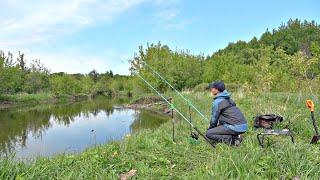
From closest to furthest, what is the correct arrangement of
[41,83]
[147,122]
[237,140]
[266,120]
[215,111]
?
[237,140] → [215,111] → [266,120] → [147,122] → [41,83]

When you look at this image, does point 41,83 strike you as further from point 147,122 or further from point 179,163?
point 179,163

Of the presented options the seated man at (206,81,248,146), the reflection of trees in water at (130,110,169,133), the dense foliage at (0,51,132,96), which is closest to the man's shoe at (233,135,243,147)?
the seated man at (206,81,248,146)

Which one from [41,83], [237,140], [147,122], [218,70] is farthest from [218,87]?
[41,83]

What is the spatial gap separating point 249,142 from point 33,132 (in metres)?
15.5

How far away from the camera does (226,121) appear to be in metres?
7.67

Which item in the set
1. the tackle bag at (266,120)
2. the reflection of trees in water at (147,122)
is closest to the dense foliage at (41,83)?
the reflection of trees in water at (147,122)

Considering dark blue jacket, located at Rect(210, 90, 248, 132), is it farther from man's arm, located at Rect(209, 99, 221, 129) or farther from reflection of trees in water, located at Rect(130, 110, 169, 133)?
reflection of trees in water, located at Rect(130, 110, 169, 133)

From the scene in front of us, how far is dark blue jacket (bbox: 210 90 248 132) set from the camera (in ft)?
24.9

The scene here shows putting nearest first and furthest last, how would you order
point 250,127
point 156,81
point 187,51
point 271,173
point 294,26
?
1. point 271,173
2. point 250,127
3. point 156,81
4. point 187,51
5. point 294,26

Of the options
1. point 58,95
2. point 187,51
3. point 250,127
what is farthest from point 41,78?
point 250,127

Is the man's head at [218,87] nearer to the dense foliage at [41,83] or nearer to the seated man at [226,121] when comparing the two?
the seated man at [226,121]

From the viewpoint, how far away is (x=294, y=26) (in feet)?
235

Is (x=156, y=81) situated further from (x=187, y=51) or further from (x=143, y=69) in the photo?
(x=187, y=51)

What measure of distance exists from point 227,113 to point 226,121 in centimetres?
17
